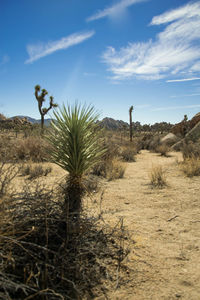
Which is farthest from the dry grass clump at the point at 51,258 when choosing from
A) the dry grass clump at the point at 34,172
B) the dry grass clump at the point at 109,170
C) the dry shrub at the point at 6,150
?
the dry grass clump at the point at 109,170

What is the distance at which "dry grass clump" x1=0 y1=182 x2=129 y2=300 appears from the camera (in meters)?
1.70

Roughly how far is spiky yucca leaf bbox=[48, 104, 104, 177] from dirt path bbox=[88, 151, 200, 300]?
126cm

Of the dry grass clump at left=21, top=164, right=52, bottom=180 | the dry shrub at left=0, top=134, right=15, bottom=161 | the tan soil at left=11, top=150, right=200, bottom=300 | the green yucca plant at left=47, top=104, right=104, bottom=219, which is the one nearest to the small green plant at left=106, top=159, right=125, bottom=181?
the tan soil at left=11, top=150, right=200, bottom=300

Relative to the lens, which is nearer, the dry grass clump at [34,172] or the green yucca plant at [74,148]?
the green yucca plant at [74,148]

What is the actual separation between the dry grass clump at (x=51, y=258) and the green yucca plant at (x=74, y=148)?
472 millimetres

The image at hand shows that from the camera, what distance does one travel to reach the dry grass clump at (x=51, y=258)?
1.70 metres

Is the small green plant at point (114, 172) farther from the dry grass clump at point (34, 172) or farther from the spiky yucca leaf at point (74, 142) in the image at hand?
the spiky yucca leaf at point (74, 142)

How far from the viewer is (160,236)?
323 centimetres

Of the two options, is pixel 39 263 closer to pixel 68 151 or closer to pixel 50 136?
pixel 68 151

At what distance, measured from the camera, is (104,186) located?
20.5ft

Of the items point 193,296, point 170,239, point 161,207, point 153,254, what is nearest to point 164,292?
point 193,296

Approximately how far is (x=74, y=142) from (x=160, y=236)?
1963 mm

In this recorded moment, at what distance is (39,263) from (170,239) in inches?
83.3

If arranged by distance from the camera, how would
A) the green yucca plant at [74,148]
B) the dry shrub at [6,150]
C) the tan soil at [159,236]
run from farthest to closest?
the dry shrub at [6,150] < the green yucca plant at [74,148] < the tan soil at [159,236]
